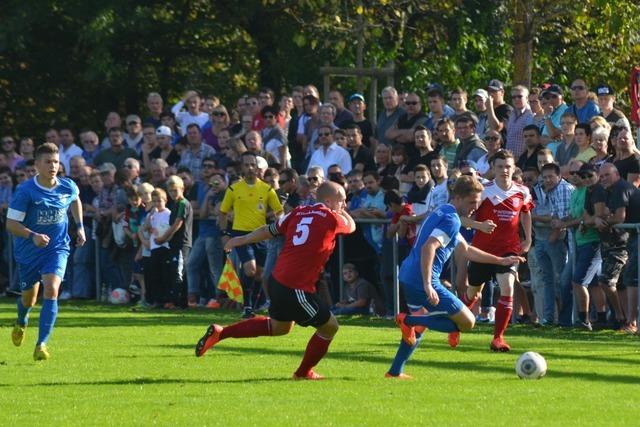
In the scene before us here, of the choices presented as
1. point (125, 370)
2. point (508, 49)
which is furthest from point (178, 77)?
point (125, 370)

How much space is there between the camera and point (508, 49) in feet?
95.9

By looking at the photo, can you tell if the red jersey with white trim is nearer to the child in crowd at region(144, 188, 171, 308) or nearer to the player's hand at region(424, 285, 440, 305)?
the player's hand at region(424, 285, 440, 305)

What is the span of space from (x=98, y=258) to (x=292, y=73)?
744 cm

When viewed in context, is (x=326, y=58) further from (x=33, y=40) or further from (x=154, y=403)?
(x=154, y=403)

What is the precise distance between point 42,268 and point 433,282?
4370 millimetres

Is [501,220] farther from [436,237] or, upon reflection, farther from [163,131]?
[163,131]

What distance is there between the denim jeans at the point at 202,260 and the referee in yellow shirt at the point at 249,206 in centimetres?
146

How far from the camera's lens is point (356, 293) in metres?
20.6

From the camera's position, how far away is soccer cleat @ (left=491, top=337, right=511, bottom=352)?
602 inches

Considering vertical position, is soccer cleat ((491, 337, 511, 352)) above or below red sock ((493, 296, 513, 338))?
below

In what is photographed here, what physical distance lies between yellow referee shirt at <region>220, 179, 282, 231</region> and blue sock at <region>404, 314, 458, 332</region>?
7806 mm

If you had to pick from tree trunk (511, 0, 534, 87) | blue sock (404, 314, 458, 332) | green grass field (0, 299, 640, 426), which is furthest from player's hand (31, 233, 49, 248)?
tree trunk (511, 0, 534, 87)

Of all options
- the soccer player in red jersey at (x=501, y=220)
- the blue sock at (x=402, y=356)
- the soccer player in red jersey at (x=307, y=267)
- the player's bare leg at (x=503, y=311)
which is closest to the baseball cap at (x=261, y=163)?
the soccer player in red jersey at (x=501, y=220)

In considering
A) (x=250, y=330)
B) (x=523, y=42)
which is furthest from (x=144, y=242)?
(x=250, y=330)
